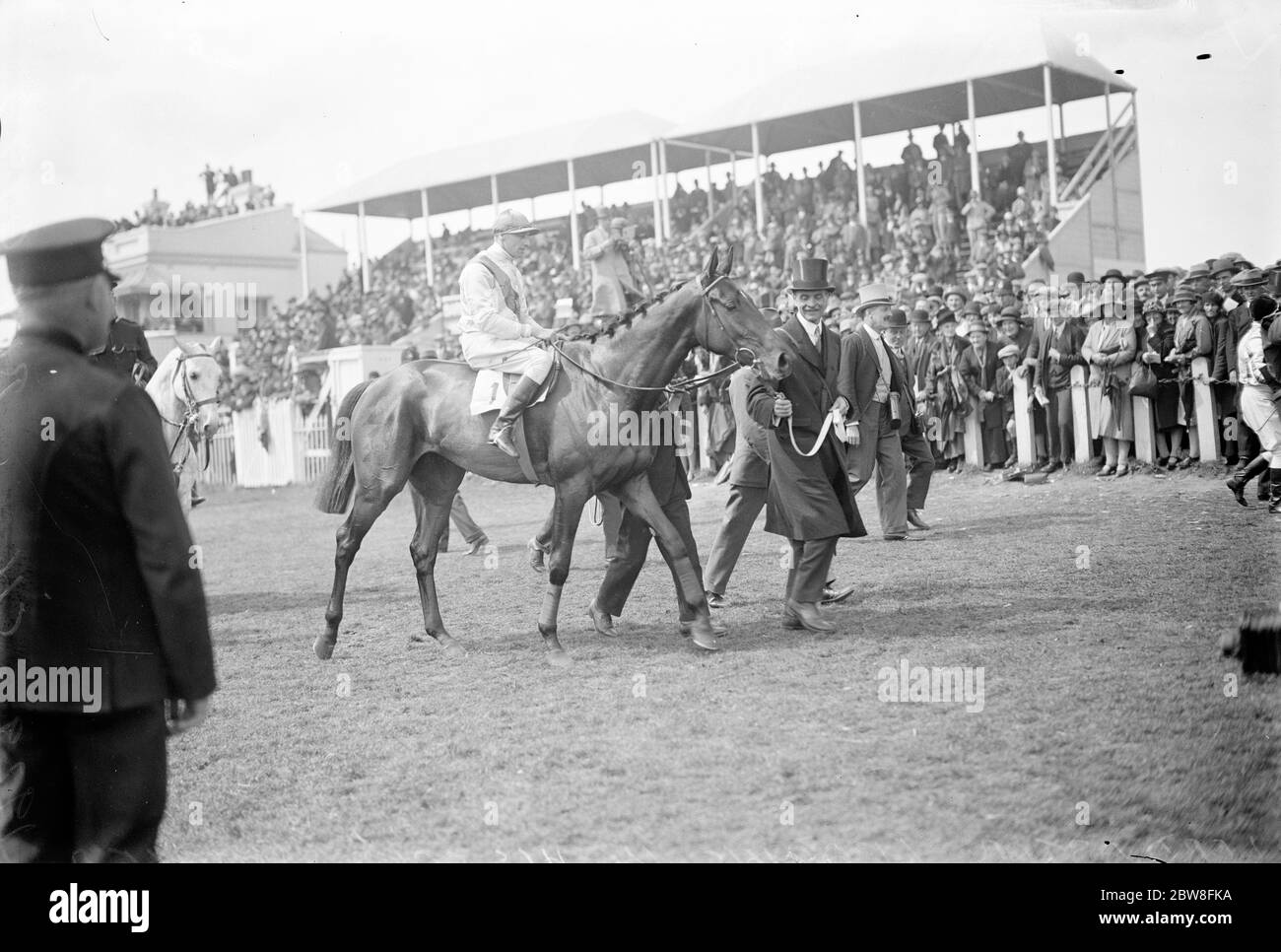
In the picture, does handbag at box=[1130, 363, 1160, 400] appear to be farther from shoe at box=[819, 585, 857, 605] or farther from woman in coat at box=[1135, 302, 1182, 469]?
shoe at box=[819, 585, 857, 605]

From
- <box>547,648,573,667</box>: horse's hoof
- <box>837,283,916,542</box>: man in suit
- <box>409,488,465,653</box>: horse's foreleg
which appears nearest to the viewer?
<box>547,648,573,667</box>: horse's hoof

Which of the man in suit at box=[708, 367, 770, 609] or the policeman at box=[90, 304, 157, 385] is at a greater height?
the policeman at box=[90, 304, 157, 385]

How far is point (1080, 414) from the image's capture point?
12484 mm

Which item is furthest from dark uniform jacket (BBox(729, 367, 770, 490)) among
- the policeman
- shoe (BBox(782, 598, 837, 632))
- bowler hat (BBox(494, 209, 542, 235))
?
the policeman

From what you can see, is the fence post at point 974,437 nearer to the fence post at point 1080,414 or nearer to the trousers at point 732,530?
the fence post at point 1080,414

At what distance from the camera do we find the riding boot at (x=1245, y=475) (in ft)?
30.4

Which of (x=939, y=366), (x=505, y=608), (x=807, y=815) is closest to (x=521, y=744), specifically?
(x=807, y=815)

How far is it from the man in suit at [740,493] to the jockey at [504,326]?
137 centimetres

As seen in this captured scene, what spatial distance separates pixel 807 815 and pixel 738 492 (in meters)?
3.70

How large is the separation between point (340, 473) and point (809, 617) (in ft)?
10.2

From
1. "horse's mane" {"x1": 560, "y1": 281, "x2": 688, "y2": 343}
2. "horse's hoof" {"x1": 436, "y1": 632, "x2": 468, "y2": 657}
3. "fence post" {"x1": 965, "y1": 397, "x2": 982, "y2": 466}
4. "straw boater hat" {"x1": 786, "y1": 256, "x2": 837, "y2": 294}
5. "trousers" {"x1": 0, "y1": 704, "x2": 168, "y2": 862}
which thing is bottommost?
"horse's hoof" {"x1": 436, "y1": 632, "x2": 468, "y2": 657}

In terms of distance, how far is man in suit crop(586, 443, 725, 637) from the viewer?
7086 millimetres

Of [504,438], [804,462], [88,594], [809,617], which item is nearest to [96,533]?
[88,594]

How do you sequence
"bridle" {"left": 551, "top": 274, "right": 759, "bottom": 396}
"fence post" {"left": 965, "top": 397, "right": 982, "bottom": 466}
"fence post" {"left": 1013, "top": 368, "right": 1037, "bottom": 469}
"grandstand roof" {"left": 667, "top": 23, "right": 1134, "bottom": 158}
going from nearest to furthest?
"bridle" {"left": 551, "top": 274, "right": 759, "bottom": 396}, "grandstand roof" {"left": 667, "top": 23, "right": 1134, "bottom": 158}, "fence post" {"left": 1013, "top": 368, "right": 1037, "bottom": 469}, "fence post" {"left": 965, "top": 397, "right": 982, "bottom": 466}
